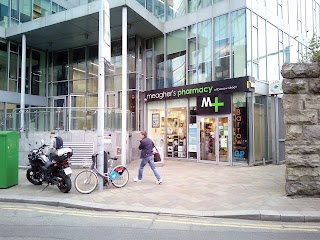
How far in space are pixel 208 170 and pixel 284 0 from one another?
474 inches

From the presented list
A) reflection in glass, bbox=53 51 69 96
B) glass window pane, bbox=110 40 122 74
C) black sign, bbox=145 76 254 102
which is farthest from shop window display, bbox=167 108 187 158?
reflection in glass, bbox=53 51 69 96

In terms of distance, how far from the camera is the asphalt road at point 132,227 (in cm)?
491

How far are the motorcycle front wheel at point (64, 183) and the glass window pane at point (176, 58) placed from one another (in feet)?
32.3

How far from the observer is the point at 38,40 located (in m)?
19.2

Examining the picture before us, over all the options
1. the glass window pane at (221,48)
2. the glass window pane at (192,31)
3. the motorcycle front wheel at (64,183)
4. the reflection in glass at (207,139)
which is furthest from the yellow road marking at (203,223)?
the glass window pane at (192,31)

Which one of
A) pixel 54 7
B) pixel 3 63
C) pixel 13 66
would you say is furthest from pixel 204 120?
pixel 54 7

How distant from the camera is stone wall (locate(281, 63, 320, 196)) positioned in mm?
7336

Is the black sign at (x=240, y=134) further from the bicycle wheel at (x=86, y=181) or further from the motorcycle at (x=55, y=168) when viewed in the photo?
the motorcycle at (x=55, y=168)

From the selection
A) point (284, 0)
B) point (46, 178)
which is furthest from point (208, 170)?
point (284, 0)

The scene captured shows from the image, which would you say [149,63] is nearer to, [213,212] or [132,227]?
[213,212]

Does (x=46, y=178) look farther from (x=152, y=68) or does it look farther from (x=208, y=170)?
(x=152, y=68)

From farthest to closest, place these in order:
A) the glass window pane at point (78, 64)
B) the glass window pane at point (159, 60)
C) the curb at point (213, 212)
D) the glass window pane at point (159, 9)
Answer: the glass window pane at point (78, 64), the glass window pane at point (159, 9), the glass window pane at point (159, 60), the curb at point (213, 212)

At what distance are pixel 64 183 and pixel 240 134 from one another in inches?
339

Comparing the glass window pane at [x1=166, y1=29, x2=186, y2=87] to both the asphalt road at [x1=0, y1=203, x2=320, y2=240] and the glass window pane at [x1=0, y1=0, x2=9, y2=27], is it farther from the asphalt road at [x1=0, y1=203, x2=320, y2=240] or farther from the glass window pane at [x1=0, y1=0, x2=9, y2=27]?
the asphalt road at [x1=0, y1=203, x2=320, y2=240]
